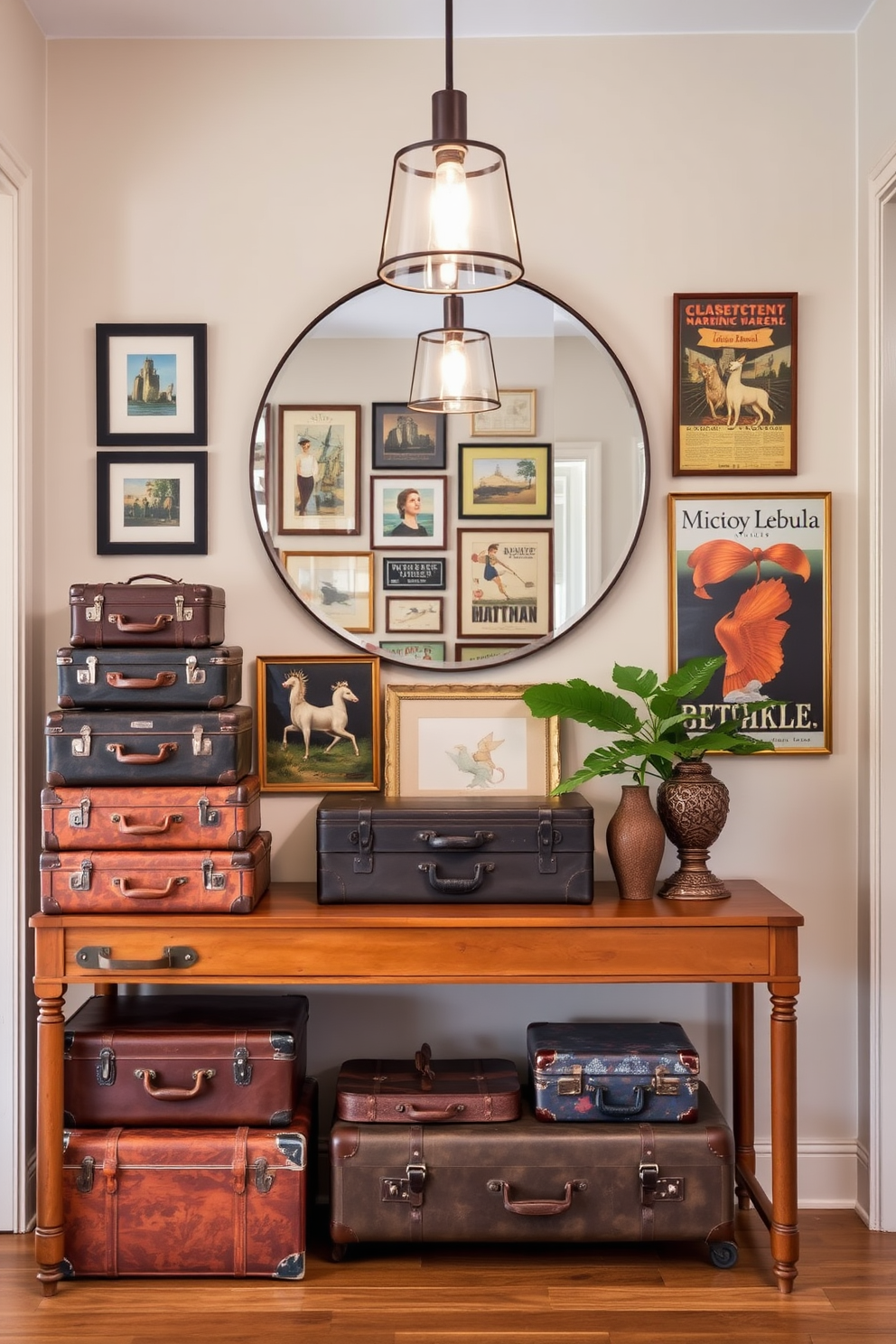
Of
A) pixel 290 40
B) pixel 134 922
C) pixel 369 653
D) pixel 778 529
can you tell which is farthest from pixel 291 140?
pixel 134 922

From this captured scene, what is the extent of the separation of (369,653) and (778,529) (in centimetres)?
108

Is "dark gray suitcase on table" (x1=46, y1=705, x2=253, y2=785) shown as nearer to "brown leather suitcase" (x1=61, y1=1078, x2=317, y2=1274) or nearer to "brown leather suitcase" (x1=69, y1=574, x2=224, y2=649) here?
"brown leather suitcase" (x1=69, y1=574, x2=224, y2=649)

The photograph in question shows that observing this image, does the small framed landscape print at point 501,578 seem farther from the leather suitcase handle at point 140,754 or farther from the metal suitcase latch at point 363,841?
the leather suitcase handle at point 140,754

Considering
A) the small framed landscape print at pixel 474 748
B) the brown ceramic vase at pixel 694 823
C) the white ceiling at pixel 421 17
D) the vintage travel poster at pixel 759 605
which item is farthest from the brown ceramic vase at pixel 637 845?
the white ceiling at pixel 421 17

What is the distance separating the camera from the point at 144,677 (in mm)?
2518

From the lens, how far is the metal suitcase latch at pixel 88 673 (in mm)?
2510

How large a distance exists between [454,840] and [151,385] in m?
1.39

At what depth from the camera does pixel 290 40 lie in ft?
9.46

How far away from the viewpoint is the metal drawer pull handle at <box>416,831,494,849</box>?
2.50 meters

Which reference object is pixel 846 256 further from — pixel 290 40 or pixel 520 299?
pixel 290 40

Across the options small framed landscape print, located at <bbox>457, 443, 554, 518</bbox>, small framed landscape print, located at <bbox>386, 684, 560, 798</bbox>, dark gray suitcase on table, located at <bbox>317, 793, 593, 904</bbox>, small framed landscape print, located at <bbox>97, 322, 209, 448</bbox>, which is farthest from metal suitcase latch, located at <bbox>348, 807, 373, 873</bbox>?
small framed landscape print, located at <bbox>97, 322, 209, 448</bbox>

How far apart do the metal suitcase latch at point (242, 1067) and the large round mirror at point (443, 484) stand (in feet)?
3.32

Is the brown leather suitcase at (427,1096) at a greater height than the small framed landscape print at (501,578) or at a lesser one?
lesser

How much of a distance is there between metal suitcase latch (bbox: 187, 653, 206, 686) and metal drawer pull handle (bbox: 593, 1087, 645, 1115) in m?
1.27
